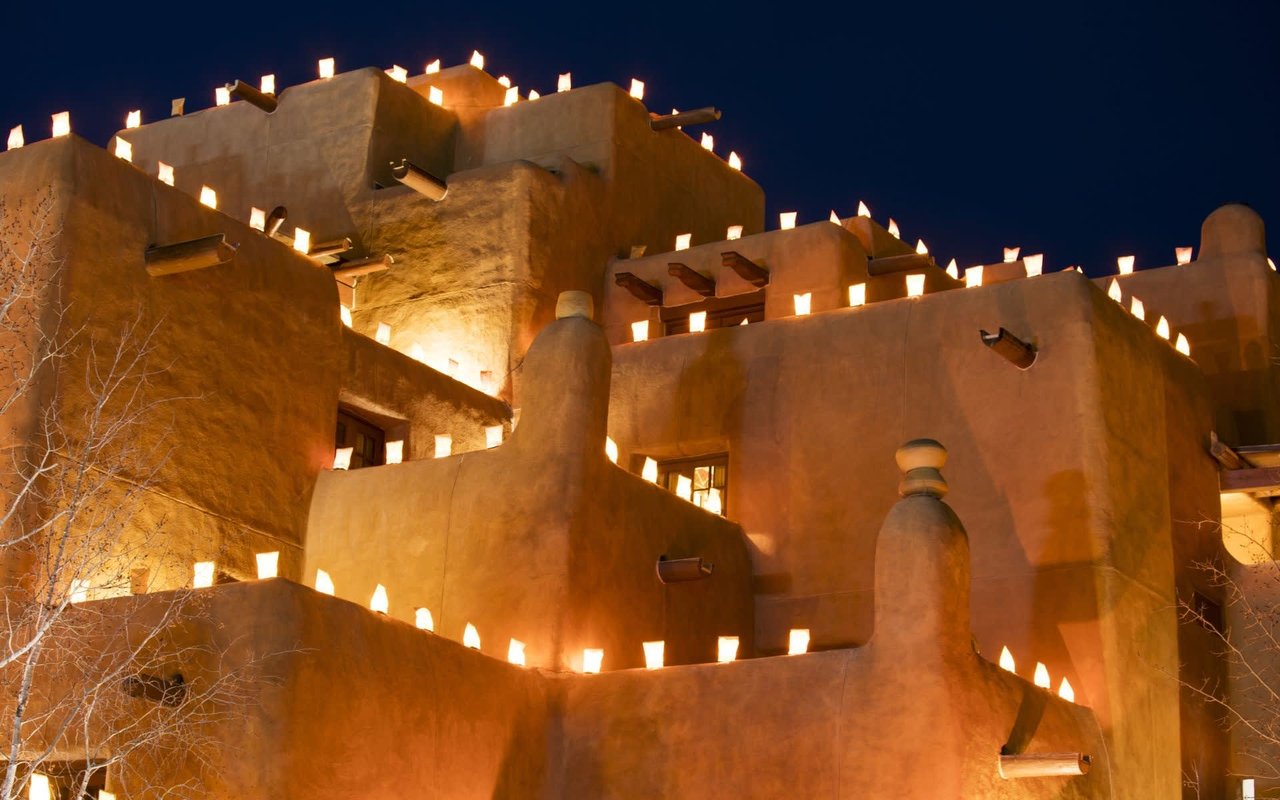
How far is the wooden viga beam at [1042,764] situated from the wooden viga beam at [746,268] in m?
6.09

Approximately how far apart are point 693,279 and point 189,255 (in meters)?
5.37

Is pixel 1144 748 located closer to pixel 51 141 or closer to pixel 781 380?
pixel 781 380

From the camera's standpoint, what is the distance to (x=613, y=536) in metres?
12.9

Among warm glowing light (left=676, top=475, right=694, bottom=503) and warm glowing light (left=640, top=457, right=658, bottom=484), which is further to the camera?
warm glowing light (left=676, top=475, right=694, bottom=503)

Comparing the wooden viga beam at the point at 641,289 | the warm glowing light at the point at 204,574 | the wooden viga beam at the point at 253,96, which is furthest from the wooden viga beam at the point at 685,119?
the warm glowing light at the point at 204,574

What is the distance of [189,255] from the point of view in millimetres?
12344

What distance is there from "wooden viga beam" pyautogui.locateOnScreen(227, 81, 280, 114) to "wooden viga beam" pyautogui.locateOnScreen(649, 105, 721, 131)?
385cm

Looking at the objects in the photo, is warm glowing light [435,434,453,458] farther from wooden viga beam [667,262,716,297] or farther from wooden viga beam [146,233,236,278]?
wooden viga beam [667,262,716,297]

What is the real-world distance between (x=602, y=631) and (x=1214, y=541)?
559 cm

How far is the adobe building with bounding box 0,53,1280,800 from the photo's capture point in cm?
1102

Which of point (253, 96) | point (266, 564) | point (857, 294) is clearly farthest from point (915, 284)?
point (253, 96)

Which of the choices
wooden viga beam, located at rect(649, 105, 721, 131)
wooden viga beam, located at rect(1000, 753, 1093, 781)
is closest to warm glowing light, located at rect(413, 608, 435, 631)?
wooden viga beam, located at rect(1000, 753, 1093, 781)

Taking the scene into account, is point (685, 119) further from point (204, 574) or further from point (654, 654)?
point (204, 574)

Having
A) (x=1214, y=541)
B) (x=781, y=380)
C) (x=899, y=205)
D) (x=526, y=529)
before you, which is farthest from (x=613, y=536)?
(x=899, y=205)
